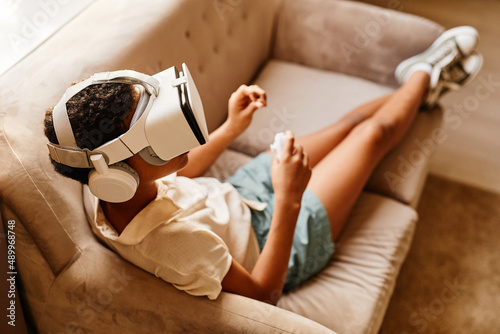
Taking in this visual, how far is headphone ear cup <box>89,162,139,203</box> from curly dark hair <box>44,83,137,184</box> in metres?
0.06

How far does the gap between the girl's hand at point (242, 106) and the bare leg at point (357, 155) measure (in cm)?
29

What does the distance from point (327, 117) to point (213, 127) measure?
1.43 ft

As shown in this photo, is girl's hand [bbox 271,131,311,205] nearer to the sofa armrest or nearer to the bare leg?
the bare leg

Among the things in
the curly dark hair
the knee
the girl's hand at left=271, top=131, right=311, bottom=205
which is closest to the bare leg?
the knee

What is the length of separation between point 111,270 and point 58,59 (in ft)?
1.86

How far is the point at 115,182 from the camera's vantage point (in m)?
0.83

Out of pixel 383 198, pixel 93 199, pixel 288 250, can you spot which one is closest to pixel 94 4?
pixel 93 199

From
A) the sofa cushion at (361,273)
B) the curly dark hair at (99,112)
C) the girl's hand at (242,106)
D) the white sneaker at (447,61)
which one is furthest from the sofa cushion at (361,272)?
the curly dark hair at (99,112)

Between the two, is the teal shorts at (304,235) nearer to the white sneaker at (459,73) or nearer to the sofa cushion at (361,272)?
the sofa cushion at (361,272)

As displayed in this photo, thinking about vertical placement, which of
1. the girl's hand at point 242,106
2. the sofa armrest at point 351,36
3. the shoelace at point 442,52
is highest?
the girl's hand at point 242,106

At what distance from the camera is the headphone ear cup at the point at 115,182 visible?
0.83m

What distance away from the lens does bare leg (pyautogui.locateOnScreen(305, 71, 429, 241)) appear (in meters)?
1.35

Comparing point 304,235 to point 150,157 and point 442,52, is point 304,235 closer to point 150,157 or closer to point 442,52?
point 150,157

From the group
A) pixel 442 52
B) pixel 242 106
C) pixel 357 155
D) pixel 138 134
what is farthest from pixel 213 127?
pixel 442 52
